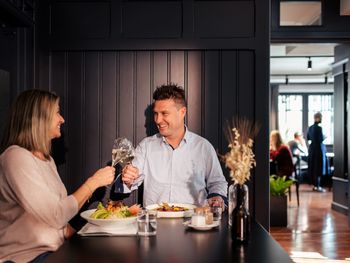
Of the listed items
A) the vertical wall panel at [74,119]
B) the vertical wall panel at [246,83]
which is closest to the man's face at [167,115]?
the vertical wall panel at [246,83]

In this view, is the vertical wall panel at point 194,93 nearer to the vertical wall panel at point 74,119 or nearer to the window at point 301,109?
the vertical wall panel at point 74,119

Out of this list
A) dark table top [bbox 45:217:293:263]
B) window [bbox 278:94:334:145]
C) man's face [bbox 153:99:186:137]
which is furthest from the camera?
window [bbox 278:94:334:145]

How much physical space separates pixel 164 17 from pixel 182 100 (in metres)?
0.88

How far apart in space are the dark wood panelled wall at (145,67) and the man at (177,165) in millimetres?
400

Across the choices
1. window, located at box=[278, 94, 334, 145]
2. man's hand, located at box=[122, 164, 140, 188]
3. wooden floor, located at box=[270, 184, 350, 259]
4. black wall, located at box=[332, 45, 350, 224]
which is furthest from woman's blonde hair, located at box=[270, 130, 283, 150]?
window, located at box=[278, 94, 334, 145]

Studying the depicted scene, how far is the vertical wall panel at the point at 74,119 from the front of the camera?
3.71 meters

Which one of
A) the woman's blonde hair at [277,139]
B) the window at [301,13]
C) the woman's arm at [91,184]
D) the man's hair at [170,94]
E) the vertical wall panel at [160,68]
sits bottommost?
the woman's arm at [91,184]

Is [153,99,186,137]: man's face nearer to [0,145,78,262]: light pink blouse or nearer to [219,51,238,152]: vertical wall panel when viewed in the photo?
[219,51,238,152]: vertical wall panel

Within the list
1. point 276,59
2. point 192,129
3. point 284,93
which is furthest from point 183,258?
point 284,93

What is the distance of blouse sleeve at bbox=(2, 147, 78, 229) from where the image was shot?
6.43 ft

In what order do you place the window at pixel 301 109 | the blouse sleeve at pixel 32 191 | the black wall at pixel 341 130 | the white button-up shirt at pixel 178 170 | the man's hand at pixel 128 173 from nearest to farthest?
1. the blouse sleeve at pixel 32 191
2. the man's hand at pixel 128 173
3. the white button-up shirt at pixel 178 170
4. the black wall at pixel 341 130
5. the window at pixel 301 109

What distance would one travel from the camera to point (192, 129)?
3684mm

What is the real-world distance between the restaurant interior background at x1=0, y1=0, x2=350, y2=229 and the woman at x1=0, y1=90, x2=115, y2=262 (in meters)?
1.38

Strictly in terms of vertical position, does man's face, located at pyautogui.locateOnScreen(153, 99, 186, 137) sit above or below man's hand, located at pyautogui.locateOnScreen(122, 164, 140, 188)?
above
